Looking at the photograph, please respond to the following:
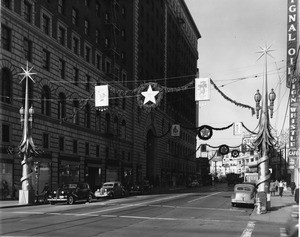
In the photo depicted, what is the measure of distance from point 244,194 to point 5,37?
76.7ft

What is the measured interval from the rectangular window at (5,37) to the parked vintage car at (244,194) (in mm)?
22250

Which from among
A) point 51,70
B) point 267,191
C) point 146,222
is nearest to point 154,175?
point 51,70

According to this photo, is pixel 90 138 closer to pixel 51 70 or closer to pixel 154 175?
pixel 51 70

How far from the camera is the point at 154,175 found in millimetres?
84250

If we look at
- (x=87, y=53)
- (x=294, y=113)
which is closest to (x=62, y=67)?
(x=87, y=53)

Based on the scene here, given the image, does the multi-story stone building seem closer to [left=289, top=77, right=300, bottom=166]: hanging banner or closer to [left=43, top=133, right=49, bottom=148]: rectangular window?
[left=43, top=133, right=49, bottom=148]: rectangular window

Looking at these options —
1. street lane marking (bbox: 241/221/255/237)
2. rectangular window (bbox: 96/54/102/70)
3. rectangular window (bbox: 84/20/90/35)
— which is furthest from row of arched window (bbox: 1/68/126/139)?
street lane marking (bbox: 241/221/255/237)

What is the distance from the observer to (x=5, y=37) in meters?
37.6

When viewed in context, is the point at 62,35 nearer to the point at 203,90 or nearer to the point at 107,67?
the point at 107,67

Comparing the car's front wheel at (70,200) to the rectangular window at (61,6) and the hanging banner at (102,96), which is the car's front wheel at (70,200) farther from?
the rectangular window at (61,6)

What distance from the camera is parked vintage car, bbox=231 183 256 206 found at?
31.6 meters

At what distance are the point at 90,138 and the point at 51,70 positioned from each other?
40.1 ft

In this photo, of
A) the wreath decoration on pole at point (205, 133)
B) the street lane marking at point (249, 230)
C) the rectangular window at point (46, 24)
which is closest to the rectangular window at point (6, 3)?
the rectangular window at point (46, 24)

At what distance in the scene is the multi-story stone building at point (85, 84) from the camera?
126 ft
